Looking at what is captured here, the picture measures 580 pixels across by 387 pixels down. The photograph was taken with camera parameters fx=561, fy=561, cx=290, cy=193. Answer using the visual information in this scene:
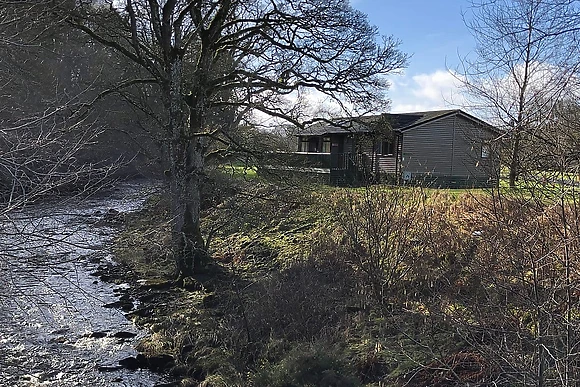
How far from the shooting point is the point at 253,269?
15594 millimetres

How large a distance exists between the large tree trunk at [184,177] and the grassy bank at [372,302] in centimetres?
61

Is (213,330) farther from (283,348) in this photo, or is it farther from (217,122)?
(217,122)

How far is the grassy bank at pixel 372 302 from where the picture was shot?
6.44m

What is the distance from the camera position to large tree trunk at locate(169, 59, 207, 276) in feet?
48.6

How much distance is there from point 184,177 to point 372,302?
6.83 m

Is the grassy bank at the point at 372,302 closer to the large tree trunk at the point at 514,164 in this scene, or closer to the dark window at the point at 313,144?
the large tree trunk at the point at 514,164

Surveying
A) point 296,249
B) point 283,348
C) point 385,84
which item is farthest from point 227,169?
point 283,348

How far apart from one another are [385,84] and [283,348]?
7638 millimetres

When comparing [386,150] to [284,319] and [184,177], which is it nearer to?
[184,177]

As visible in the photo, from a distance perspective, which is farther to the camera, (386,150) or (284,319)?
(386,150)

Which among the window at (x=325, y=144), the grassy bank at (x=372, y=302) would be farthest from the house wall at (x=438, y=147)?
the grassy bank at (x=372, y=302)

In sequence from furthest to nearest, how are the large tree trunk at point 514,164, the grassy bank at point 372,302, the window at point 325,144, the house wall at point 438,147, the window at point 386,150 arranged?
the window at point 325,144
the window at point 386,150
the house wall at point 438,147
the grassy bank at point 372,302
the large tree trunk at point 514,164

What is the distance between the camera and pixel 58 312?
513 inches

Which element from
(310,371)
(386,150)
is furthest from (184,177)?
(386,150)
